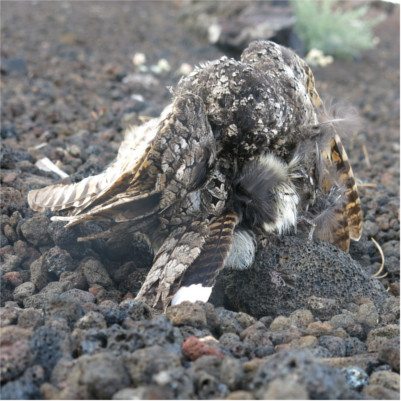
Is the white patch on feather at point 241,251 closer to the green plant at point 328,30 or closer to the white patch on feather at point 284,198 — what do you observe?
the white patch on feather at point 284,198

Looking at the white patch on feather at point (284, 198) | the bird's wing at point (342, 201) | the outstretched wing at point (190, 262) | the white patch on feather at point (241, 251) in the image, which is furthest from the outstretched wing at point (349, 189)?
the outstretched wing at point (190, 262)

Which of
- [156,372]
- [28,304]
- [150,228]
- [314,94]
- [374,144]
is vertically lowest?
[374,144]

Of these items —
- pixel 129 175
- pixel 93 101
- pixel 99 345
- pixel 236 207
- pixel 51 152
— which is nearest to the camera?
pixel 99 345

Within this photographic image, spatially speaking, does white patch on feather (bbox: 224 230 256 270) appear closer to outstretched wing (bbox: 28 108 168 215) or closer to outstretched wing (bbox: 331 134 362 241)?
outstretched wing (bbox: 28 108 168 215)

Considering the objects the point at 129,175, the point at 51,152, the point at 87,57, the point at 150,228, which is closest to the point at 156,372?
the point at 129,175

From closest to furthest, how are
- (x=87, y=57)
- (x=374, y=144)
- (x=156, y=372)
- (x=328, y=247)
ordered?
(x=156, y=372) → (x=328, y=247) → (x=374, y=144) → (x=87, y=57)

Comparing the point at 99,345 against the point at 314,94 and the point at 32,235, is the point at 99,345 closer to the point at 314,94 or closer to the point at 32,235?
the point at 32,235

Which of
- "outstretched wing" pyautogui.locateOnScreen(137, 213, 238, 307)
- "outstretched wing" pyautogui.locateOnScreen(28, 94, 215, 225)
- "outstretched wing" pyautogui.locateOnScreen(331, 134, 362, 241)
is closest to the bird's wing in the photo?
"outstretched wing" pyautogui.locateOnScreen(331, 134, 362, 241)
